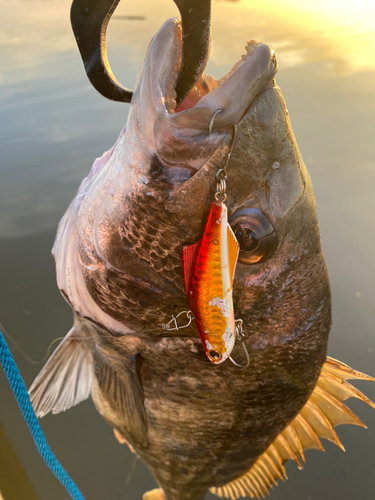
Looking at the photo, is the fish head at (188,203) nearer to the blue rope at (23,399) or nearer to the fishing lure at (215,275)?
the fishing lure at (215,275)

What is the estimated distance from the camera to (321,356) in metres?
1.32

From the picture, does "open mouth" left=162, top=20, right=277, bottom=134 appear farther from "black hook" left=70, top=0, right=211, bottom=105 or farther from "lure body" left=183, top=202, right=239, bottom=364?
"lure body" left=183, top=202, right=239, bottom=364

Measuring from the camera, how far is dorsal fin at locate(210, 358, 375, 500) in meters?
1.53

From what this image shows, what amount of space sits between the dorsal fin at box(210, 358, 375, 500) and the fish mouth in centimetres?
113

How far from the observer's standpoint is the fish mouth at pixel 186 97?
0.81 metres

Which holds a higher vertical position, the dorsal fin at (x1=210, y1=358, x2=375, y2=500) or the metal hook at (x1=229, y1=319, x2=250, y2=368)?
the metal hook at (x1=229, y1=319, x2=250, y2=368)

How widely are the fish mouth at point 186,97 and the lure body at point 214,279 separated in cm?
15

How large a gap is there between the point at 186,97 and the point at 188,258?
0.40m

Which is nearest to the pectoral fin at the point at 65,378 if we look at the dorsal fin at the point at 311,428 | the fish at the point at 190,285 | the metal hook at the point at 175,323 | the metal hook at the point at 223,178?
the fish at the point at 190,285

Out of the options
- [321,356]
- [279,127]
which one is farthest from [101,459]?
[279,127]

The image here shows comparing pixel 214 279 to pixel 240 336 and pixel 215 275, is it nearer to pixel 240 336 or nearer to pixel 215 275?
pixel 215 275

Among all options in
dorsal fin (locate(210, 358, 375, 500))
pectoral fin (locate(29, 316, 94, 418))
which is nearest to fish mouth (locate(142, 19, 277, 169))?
pectoral fin (locate(29, 316, 94, 418))

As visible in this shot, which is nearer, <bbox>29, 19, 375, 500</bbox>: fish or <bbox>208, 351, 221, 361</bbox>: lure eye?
<bbox>29, 19, 375, 500</bbox>: fish

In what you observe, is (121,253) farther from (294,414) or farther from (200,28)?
(294,414)
